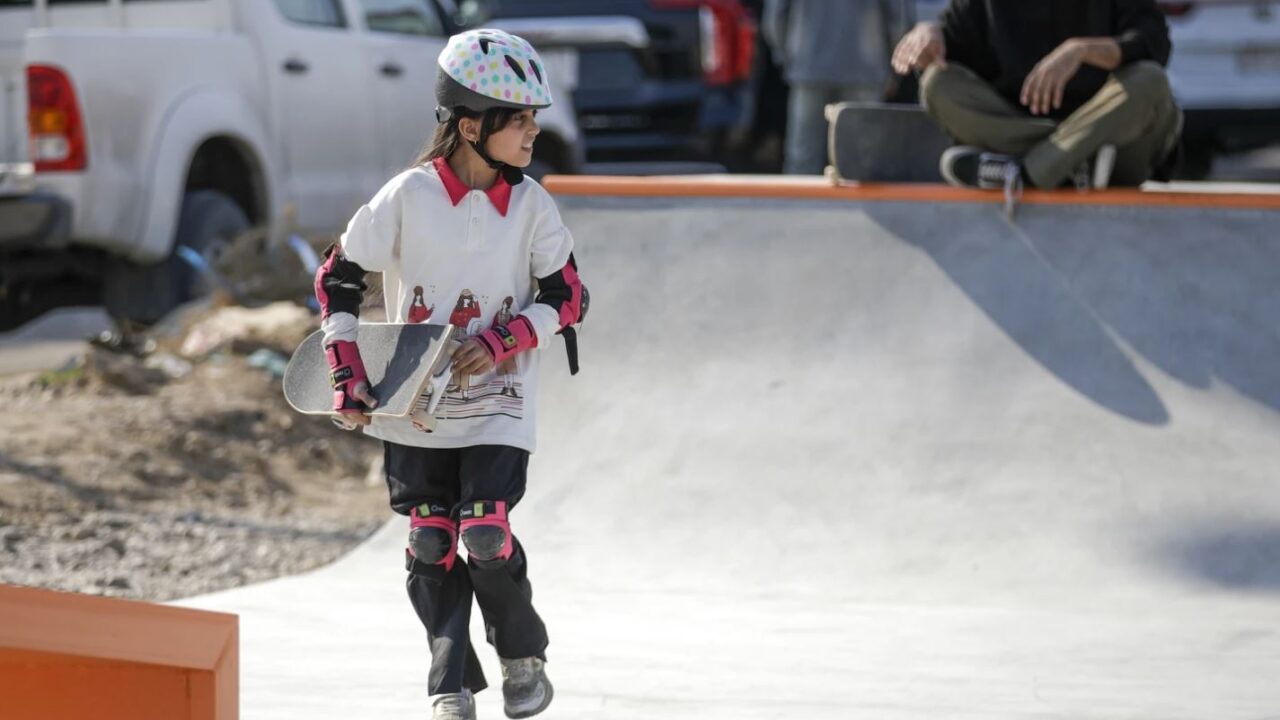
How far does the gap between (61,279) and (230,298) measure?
845 mm

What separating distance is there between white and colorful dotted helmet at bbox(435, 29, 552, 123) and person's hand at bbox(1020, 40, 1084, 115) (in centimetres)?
286

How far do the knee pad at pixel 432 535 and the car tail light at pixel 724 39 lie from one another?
780cm

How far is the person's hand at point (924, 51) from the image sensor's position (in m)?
6.49

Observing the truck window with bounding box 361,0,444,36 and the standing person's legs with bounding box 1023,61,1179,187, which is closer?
the standing person's legs with bounding box 1023,61,1179,187

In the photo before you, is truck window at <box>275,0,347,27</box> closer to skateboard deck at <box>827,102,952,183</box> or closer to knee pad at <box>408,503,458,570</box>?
skateboard deck at <box>827,102,952,183</box>

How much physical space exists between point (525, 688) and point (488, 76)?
1.31 meters

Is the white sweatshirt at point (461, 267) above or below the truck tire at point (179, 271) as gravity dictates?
above

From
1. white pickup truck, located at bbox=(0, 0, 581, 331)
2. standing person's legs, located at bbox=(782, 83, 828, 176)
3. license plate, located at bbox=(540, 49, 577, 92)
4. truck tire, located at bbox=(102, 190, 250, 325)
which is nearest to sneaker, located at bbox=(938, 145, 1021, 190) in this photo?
standing person's legs, located at bbox=(782, 83, 828, 176)

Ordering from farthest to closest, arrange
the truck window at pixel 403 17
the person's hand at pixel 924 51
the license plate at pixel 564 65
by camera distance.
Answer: the license plate at pixel 564 65 → the truck window at pixel 403 17 → the person's hand at pixel 924 51

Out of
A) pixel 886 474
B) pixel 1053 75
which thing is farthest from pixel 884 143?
pixel 886 474

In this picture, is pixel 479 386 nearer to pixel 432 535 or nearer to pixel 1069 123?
pixel 432 535

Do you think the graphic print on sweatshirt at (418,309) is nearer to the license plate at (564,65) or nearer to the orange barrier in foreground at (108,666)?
the orange barrier in foreground at (108,666)

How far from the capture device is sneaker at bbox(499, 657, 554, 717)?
3795 mm

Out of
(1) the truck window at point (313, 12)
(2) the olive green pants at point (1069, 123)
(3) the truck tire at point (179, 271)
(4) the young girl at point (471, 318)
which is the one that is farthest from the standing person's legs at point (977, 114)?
(1) the truck window at point (313, 12)
